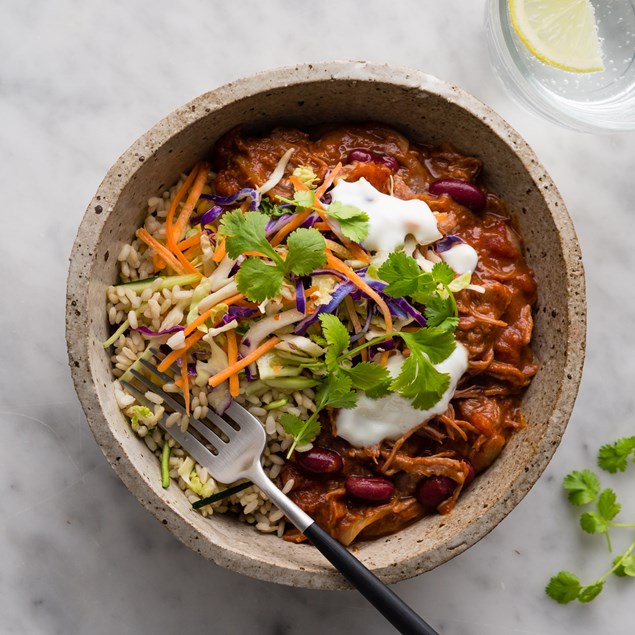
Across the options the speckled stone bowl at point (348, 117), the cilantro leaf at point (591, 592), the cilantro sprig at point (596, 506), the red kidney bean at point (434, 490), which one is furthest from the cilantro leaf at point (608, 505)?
the red kidney bean at point (434, 490)

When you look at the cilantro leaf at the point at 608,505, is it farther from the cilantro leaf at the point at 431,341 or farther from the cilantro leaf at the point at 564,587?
the cilantro leaf at the point at 431,341

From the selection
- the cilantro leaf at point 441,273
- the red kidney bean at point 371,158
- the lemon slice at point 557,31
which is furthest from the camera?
the lemon slice at point 557,31

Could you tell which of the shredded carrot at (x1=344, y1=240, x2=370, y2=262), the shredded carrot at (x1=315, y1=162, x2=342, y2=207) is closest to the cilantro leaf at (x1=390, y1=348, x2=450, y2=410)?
the shredded carrot at (x1=344, y1=240, x2=370, y2=262)

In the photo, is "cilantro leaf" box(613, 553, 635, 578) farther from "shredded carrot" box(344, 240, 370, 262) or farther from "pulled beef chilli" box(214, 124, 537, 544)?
"shredded carrot" box(344, 240, 370, 262)

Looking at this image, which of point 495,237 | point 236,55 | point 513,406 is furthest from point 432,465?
point 236,55

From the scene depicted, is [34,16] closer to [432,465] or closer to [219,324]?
[219,324]
